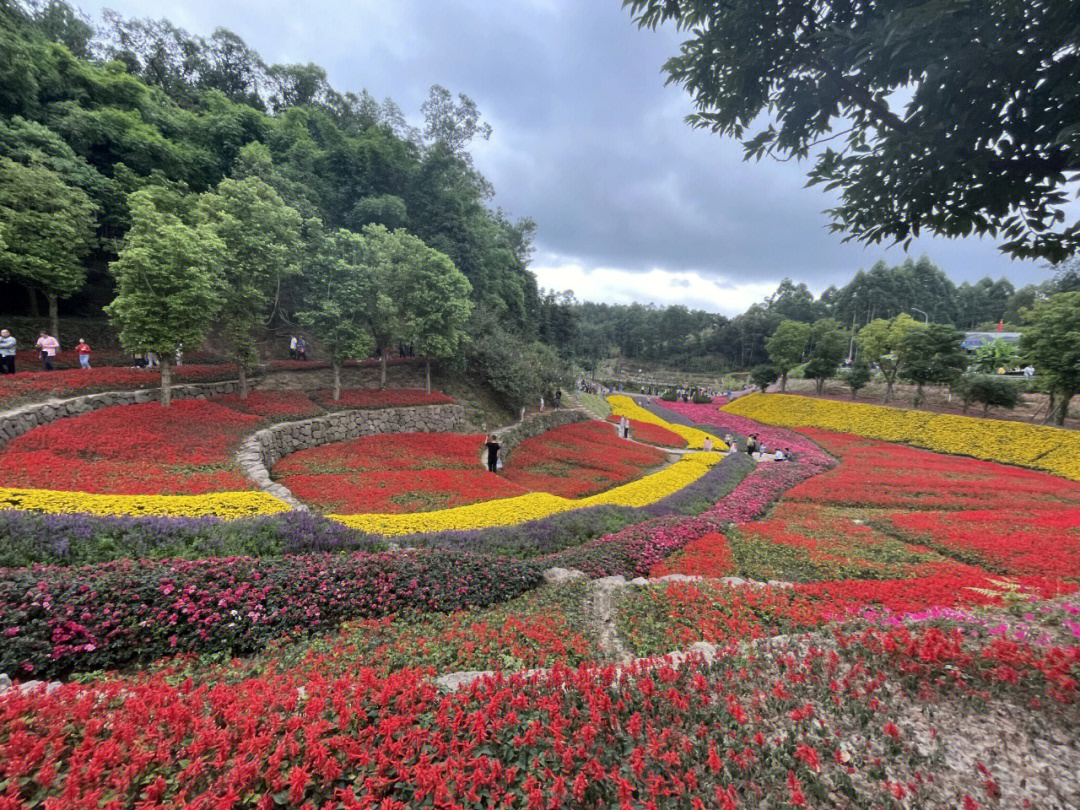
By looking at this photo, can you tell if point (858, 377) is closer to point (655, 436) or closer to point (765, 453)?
point (765, 453)

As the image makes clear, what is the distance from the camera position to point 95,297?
73.9 feet

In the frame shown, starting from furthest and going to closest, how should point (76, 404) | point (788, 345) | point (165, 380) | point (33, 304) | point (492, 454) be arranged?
point (788, 345), point (33, 304), point (492, 454), point (165, 380), point (76, 404)

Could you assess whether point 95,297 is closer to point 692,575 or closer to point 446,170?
point 446,170

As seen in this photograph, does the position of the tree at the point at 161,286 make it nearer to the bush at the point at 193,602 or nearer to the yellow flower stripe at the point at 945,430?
the bush at the point at 193,602

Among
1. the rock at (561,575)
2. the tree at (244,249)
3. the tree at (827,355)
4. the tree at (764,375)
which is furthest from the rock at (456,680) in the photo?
the tree at (764,375)

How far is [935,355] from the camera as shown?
2878 cm

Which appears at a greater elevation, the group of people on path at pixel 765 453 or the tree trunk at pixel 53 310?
the tree trunk at pixel 53 310

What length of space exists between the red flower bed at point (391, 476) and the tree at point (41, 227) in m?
12.1

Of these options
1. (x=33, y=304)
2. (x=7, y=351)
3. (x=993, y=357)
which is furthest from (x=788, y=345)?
(x=33, y=304)

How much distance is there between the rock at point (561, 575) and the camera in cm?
722

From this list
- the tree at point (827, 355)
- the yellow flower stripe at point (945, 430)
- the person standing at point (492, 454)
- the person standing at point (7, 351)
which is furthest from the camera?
the tree at point (827, 355)

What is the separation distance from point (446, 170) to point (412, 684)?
36.3 metres

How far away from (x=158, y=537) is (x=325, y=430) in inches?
422

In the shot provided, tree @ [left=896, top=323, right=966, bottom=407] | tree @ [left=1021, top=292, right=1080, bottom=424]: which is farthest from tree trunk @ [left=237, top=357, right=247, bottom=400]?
tree @ [left=896, top=323, right=966, bottom=407]
